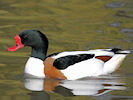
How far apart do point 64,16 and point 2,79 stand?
21.3 ft

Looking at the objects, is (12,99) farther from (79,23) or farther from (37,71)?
(79,23)

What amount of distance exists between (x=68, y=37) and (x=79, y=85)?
13.2ft

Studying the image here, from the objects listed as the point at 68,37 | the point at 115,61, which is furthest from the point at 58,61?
the point at 68,37

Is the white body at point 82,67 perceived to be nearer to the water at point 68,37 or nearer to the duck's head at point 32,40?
the water at point 68,37

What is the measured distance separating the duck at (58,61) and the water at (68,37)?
19cm

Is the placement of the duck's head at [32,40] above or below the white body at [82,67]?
above

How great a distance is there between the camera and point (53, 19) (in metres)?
15.6

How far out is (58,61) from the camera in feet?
32.7

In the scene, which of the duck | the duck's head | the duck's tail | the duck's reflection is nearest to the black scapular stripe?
the duck

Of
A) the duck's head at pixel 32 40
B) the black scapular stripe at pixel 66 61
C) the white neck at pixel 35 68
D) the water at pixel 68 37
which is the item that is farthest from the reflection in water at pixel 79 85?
the duck's head at pixel 32 40

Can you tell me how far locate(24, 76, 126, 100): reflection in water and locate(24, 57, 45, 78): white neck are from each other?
14cm

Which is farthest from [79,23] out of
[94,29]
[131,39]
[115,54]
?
[115,54]

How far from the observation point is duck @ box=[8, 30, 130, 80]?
395 inches

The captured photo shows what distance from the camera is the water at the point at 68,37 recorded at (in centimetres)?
909
